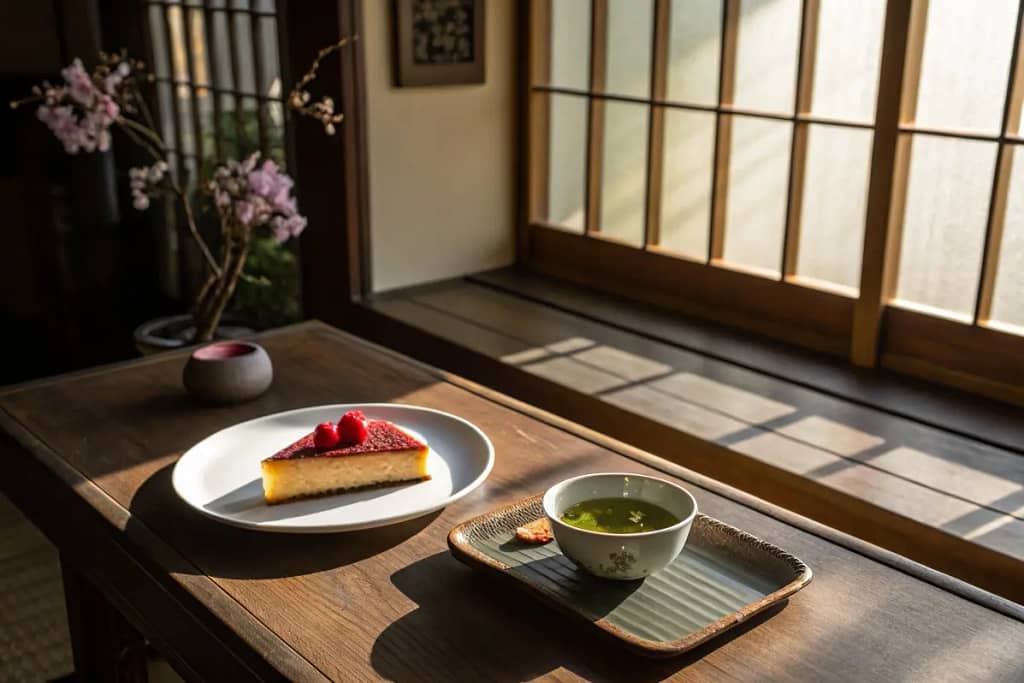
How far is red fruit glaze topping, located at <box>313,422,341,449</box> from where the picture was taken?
1419 mm

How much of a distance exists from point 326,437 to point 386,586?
271 millimetres

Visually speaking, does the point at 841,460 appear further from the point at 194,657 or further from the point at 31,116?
the point at 31,116

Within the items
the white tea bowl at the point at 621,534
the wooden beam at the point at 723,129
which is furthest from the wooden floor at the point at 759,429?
the white tea bowl at the point at 621,534

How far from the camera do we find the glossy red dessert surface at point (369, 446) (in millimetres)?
1402

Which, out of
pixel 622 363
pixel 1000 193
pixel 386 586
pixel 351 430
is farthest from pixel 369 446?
pixel 1000 193

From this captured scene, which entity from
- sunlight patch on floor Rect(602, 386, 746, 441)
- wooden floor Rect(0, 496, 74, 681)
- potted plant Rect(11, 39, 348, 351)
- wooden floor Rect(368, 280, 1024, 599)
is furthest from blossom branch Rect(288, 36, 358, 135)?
wooden floor Rect(0, 496, 74, 681)

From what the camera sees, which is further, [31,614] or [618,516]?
[31,614]

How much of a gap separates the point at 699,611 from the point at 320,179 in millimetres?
2027

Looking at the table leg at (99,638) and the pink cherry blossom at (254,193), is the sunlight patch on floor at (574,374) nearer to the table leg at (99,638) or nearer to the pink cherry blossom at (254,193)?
the pink cherry blossom at (254,193)

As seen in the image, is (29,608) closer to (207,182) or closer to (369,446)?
(207,182)

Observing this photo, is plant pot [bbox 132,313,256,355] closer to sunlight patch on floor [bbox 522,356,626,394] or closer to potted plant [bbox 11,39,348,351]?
potted plant [bbox 11,39,348,351]

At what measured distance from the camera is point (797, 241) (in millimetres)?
2484

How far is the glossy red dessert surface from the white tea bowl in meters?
0.27

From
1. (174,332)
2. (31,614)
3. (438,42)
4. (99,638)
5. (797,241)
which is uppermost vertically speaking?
(438,42)
